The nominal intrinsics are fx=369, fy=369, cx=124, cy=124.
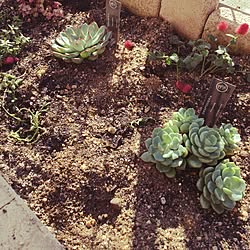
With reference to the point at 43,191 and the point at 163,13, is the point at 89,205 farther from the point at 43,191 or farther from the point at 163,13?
the point at 163,13

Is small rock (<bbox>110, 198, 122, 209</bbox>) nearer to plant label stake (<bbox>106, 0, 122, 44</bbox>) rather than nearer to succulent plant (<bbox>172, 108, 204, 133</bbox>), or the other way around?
succulent plant (<bbox>172, 108, 204, 133</bbox>)

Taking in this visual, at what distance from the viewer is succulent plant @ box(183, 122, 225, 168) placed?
135cm

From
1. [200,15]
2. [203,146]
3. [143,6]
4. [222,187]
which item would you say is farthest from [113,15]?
[222,187]

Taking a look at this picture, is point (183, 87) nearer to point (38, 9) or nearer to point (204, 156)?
point (204, 156)

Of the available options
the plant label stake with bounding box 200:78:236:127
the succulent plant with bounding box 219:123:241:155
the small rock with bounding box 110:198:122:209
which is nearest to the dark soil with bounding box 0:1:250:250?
the small rock with bounding box 110:198:122:209

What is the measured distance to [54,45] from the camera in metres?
1.79

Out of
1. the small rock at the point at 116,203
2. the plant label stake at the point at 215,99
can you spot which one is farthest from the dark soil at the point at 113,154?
the plant label stake at the point at 215,99

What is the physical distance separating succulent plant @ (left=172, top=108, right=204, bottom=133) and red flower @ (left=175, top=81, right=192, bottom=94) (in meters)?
0.22

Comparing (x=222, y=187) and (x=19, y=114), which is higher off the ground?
(x=222, y=187)

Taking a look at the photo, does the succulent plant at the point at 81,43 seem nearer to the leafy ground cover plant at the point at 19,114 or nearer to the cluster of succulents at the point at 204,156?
the leafy ground cover plant at the point at 19,114

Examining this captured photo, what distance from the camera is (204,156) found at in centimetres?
136

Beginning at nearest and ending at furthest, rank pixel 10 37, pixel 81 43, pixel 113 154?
1. pixel 113 154
2. pixel 81 43
3. pixel 10 37

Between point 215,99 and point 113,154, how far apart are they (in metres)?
0.47

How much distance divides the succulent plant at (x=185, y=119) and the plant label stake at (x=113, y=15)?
57cm
